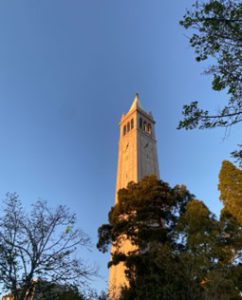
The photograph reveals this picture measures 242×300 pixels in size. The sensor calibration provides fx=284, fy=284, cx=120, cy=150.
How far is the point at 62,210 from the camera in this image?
12031 mm

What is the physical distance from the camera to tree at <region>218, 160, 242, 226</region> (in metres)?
13.8

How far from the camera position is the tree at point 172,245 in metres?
11.6

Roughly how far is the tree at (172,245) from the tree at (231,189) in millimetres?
1091

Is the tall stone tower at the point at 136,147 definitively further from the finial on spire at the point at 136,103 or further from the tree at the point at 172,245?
the tree at the point at 172,245

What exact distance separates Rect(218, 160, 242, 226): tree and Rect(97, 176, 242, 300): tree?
3.58ft

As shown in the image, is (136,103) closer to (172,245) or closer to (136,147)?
(136,147)

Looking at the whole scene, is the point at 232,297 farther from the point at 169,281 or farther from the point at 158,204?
the point at 158,204

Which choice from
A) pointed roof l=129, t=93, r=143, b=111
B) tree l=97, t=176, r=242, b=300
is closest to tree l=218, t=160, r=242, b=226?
tree l=97, t=176, r=242, b=300

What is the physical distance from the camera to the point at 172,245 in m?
14.8

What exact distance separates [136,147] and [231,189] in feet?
82.8

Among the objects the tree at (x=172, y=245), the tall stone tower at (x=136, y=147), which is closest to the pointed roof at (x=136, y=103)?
the tall stone tower at (x=136, y=147)

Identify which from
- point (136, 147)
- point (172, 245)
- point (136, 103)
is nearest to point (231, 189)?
point (172, 245)

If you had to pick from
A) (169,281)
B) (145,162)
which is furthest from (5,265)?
(145,162)

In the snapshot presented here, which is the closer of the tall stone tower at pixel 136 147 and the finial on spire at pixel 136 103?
the tall stone tower at pixel 136 147
